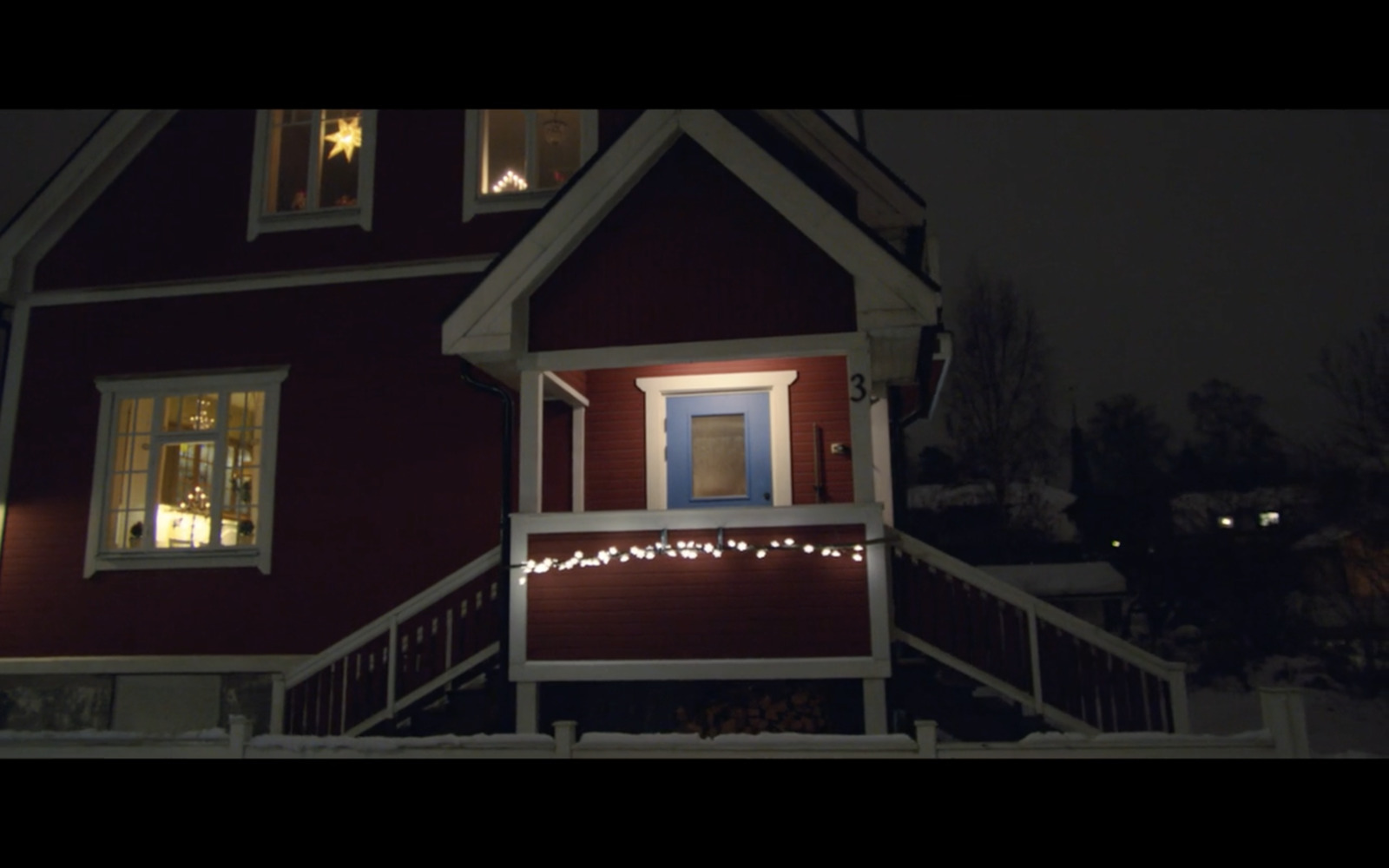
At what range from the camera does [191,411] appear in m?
9.70

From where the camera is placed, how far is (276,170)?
10.2 metres

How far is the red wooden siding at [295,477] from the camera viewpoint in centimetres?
899

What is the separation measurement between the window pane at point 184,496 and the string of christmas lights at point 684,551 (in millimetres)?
4248

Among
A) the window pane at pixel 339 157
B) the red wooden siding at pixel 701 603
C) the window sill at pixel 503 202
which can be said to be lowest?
the red wooden siding at pixel 701 603

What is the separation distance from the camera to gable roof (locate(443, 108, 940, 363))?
7.29 m

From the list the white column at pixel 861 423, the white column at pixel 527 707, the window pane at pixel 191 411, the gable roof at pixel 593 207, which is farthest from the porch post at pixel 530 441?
the window pane at pixel 191 411

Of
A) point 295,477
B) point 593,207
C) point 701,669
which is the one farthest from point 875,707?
point 295,477

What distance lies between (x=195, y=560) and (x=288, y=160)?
4.24 metres

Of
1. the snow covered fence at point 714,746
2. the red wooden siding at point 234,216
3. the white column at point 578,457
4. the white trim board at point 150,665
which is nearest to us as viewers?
the snow covered fence at point 714,746

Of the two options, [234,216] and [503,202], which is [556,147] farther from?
[234,216]

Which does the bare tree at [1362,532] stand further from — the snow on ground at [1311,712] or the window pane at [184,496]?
the window pane at [184,496]

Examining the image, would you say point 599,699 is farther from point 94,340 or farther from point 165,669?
point 94,340
